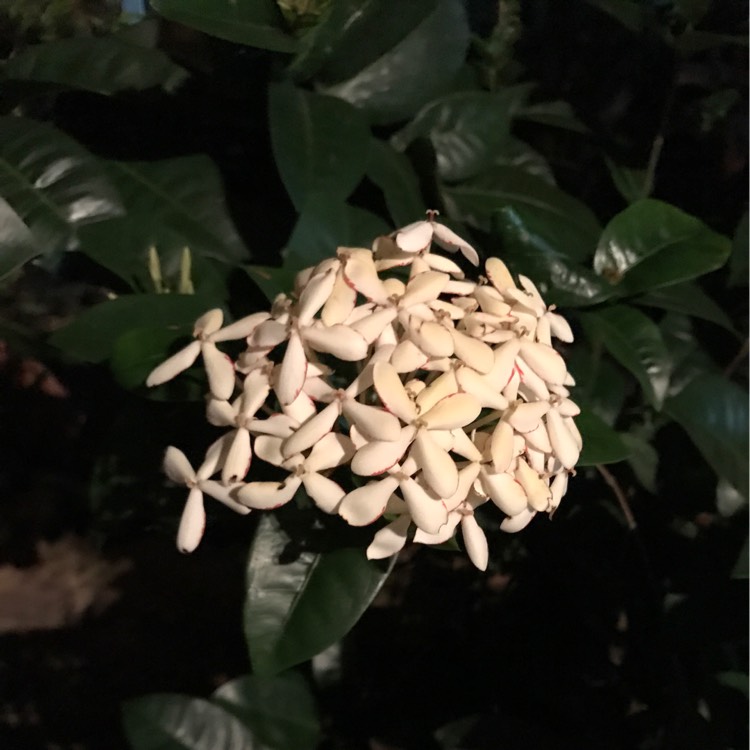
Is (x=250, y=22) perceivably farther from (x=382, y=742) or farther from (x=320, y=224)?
(x=382, y=742)

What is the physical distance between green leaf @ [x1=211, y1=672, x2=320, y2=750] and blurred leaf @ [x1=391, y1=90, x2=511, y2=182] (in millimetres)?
484

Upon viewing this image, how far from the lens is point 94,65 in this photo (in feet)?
1.82

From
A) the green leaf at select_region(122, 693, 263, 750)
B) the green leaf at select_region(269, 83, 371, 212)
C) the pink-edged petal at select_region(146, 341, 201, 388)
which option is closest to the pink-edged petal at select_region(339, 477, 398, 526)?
the pink-edged petal at select_region(146, 341, 201, 388)

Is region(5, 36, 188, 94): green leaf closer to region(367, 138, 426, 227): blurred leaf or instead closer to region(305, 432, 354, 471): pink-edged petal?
region(367, 138, 426, 227): blurred leaf

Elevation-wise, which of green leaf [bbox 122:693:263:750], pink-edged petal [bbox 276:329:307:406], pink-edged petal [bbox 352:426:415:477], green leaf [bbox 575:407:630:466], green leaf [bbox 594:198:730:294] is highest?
pink-edged petal [bbox 276:329:307:406]

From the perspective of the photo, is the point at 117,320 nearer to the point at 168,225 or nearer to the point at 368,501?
the point at 168,225

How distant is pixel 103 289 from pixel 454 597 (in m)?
0.53

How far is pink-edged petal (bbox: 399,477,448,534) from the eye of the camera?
337 millimetres

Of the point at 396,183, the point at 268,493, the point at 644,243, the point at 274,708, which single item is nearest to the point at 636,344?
the point at 644,243

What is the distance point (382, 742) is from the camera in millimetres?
762

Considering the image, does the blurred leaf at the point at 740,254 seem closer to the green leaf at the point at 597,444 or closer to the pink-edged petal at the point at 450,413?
the green leaf at the point at 597,444

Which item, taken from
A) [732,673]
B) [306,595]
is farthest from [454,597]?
[306,595]

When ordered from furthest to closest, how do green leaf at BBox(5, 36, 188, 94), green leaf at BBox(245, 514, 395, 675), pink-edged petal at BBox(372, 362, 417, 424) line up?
green leaf at BBox(5, 36, 188, 94) < green leaf at BBox(245, 514, 395, 675) < pink-edged petal at BBox(372, 362, 417, 424)

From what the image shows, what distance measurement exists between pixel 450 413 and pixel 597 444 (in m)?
0.17
